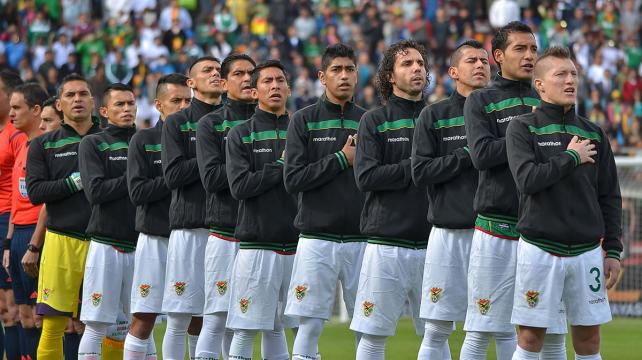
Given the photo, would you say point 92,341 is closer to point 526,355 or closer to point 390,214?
point 390,214

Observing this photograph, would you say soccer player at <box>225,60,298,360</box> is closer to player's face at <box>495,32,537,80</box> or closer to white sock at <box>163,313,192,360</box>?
white sock at <box>163,313,192,360</box>

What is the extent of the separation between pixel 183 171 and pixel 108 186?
693 mm

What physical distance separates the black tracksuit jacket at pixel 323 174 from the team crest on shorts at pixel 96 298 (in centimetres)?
196

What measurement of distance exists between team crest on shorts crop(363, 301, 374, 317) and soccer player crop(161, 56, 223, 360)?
5.72 ft

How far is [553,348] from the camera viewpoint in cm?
796

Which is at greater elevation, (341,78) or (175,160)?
(341,78)

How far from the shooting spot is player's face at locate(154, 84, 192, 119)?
10.5 metres

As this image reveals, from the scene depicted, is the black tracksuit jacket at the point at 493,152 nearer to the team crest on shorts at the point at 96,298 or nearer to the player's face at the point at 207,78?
the player's face at the point at 207,78

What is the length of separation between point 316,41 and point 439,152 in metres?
18.0

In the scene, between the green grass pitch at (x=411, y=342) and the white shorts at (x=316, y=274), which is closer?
the white shorts at (x=316, y=274)

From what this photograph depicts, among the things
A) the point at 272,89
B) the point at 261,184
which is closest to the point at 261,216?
the point at 261,184

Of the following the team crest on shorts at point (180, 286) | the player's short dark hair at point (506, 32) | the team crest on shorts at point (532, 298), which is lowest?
the team crest on shorts at point (180, 286)

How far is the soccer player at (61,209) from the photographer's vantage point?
10.1 metres

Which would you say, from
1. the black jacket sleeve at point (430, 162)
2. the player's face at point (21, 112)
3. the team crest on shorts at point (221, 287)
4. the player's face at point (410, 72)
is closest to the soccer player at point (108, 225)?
the team crest on shorts at point (221, 287)
